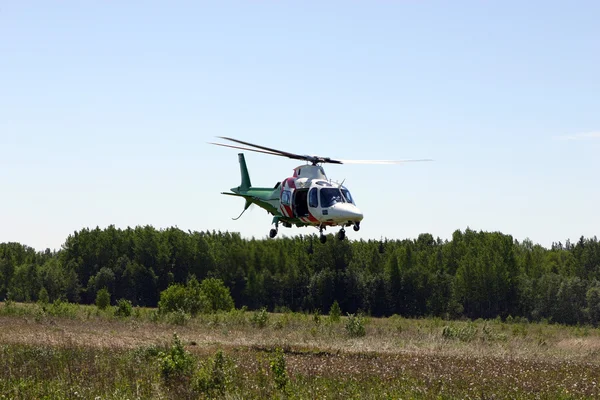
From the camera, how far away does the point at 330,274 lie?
→ 278 ft

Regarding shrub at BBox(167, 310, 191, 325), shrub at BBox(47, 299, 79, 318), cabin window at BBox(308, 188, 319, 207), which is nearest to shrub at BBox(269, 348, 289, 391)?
cabin window at BBox(308, 188, 319, 207)

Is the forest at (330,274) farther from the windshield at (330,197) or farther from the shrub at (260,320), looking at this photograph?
the windshield at (330,197)

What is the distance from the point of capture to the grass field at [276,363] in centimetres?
2055

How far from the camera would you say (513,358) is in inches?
1178

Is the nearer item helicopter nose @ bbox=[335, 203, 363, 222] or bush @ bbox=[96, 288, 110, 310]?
helicopter nose @ bbox=[335, 203, 363, 222]

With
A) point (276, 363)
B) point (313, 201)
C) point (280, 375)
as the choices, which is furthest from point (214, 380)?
point (313, 201)

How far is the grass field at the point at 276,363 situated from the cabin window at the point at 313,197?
5242 mm

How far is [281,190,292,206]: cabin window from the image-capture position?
100ft

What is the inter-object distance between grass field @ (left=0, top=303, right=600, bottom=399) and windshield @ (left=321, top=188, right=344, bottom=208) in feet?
17.3

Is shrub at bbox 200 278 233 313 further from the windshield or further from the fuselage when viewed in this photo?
the windshield

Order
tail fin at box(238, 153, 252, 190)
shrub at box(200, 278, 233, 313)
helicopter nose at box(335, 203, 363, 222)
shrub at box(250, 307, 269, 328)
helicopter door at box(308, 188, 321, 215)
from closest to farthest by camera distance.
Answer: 1. helicopter nose at box(335, 203, 363, 222)
2. helicopter door at box(308, 188, 321, 215)
3. tail fin at box(238, 153, 252, 190)
4. shrub at box(250, 307, 269, 328)
5. shrub at box(200, 278, 233, 313)

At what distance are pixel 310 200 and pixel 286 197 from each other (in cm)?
184

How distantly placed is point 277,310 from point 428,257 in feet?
78.6

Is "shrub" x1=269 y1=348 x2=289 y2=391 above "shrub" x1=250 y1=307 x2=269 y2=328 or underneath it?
underneath
